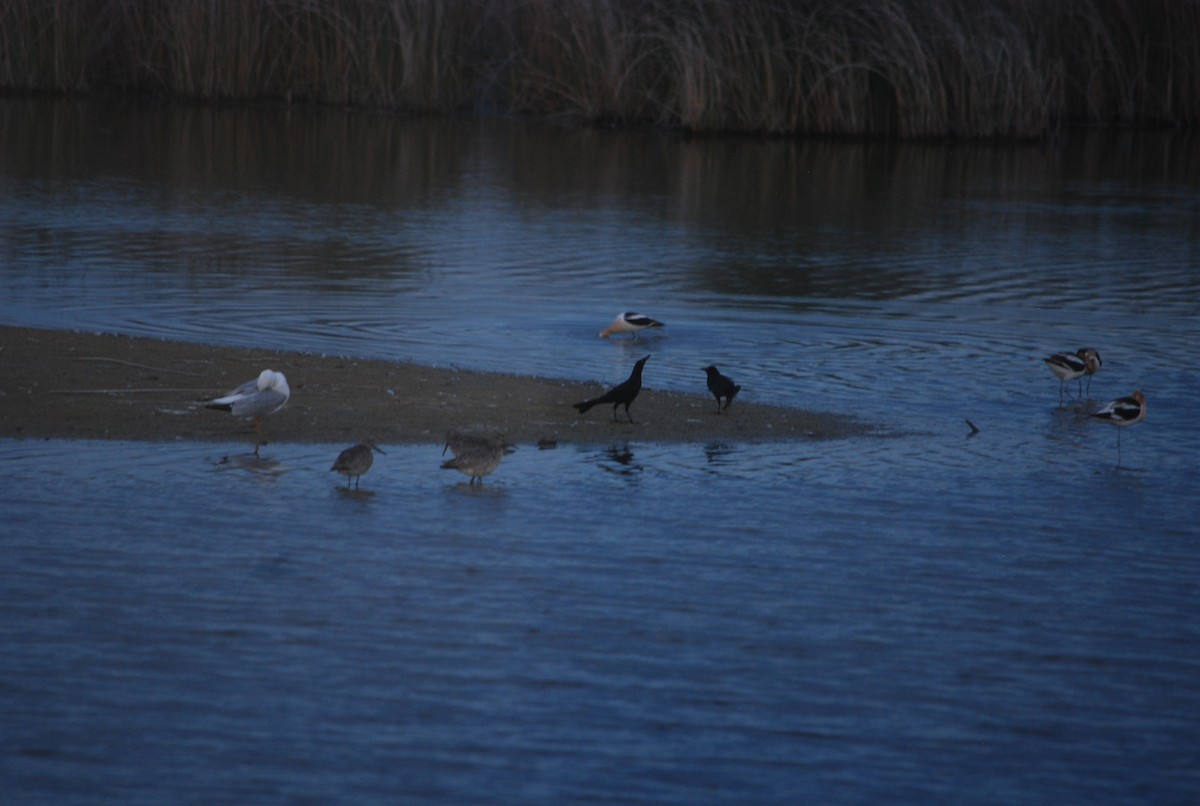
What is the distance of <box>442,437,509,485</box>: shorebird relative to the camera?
8.23 meters

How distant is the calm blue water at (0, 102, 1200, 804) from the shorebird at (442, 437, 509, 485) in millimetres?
144

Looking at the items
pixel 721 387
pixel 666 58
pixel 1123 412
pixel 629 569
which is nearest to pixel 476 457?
pixel 629 569

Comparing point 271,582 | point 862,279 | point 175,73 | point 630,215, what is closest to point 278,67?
point 175,73

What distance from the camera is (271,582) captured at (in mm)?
6875

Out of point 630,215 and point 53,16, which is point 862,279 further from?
point 53,16

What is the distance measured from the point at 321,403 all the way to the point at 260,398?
1049 millimetres

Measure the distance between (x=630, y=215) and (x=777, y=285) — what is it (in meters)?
5.16

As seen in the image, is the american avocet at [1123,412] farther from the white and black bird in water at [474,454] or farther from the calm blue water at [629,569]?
the white and black bird in water at [474,454]

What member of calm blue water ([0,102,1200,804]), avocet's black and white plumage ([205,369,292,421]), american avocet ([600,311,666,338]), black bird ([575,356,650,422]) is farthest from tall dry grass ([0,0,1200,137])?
avocet's black and white plumage ([205,369,292,421])

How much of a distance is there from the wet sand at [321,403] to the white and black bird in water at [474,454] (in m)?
0.91

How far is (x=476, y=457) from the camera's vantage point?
8227 millimetres

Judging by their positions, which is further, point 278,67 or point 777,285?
point 278,67

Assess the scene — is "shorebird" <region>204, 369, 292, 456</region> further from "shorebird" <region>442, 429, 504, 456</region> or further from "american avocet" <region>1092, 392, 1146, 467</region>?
"american avocet" <region>1092, 392, 1146, 467</region>

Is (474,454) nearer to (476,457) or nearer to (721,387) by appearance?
(476,457)
